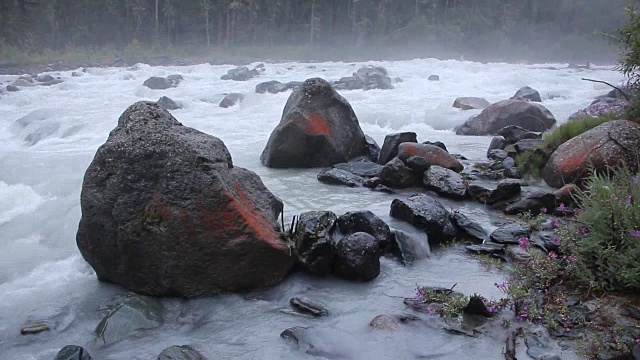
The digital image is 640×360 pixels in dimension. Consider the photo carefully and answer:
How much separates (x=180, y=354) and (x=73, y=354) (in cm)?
79

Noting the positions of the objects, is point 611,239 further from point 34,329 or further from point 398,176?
point 34,329

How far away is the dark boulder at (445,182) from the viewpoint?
7.93 m

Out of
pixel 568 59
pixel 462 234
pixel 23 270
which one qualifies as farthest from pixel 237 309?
pixel 568 59

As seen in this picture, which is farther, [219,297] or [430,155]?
[430,155]

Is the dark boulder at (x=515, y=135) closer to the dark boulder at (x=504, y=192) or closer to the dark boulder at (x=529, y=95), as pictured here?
the dark boulder at (x=504, y=192)

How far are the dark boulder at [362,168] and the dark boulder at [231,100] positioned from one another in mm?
9271

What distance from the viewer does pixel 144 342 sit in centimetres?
436

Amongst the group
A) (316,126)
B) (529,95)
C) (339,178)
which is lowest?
(339,178)

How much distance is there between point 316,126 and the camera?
9836mm

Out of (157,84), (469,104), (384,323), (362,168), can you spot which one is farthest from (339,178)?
(157,84)

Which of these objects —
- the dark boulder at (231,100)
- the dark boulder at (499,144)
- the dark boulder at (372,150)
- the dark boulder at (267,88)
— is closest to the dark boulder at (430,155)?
the dark boulder at (372,150)

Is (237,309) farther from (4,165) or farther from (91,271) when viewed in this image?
(4,165)

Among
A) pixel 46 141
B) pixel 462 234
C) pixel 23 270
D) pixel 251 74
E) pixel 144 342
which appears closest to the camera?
pixel 144 342

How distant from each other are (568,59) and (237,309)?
183 feet
